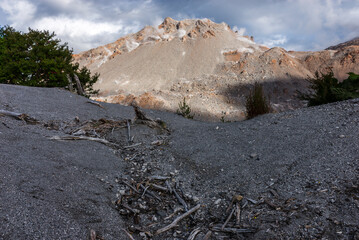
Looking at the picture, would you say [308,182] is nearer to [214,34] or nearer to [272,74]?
[272,74]

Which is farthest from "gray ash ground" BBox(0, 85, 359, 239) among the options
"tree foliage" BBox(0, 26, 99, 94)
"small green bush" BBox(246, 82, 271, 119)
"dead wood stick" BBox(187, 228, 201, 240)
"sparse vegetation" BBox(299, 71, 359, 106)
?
"tree foliage" BBox(0, 26, 99, 94)

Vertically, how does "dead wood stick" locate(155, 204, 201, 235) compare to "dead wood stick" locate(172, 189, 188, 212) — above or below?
below

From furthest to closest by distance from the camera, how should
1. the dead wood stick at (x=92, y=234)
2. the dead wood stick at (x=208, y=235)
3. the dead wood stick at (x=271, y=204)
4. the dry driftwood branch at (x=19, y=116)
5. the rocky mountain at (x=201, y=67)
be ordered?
the rocky mountain at (x=201, y=67), the dry driftwood branch at (x=19, y=116), the dead wood stick at (x=271, y=204), the dead wood stick at (x=208, y=235), the dead wood stick at (x=92, y=234)

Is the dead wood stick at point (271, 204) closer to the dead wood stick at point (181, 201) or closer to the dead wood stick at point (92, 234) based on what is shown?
the dead wood stick at point (181, 201)

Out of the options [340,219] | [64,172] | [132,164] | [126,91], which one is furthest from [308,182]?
[126,91]

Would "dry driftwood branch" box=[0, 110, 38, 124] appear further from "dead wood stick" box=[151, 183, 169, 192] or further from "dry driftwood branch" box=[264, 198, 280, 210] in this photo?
"dry driftwood branch" box=[264, 198, 280, 210]

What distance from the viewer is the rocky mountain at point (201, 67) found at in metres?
32.2

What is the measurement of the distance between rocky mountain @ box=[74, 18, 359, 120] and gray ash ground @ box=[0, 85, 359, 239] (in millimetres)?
21393

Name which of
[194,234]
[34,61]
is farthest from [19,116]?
[34,61]

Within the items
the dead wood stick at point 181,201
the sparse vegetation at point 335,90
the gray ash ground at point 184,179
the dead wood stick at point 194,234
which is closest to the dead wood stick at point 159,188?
the gray ash ground at point 184,179

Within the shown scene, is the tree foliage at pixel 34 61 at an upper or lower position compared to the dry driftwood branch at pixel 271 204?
upper

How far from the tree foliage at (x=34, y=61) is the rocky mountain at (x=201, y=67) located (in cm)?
1254

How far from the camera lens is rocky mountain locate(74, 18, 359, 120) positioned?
32.2m

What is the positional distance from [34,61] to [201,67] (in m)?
29.5
